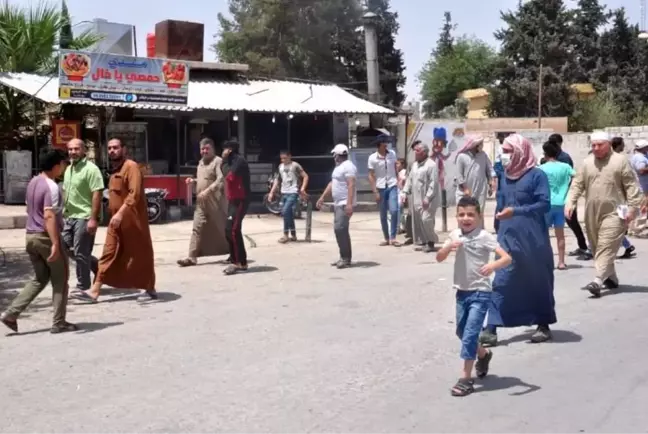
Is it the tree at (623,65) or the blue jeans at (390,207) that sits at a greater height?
the tree at (623,65)

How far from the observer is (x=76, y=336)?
7566 millimetres

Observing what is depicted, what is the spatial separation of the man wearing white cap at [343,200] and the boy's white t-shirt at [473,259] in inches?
220

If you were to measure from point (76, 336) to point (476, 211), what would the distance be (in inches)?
150

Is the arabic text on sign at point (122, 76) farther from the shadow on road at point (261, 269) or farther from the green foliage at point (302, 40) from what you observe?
the green foliage at point (302, 40)

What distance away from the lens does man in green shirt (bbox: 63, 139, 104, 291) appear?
906 centimetres

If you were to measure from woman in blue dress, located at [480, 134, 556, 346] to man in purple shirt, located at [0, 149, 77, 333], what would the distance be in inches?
145

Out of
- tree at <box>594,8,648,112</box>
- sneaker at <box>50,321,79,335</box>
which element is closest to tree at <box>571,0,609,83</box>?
tree at <box>594,8,648,112</box>

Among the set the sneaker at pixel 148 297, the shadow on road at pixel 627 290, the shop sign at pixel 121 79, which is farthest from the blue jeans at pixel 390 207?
the shop sign at pixel 121 79

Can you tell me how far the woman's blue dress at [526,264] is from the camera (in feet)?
22.3

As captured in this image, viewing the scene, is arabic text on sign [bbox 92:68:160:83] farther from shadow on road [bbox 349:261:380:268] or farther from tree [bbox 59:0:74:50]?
shadow on road [bbox 349:261:380:268]

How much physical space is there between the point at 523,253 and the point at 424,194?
617 cm

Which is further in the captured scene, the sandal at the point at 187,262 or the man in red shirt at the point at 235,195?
the sandal at the point at 187,262

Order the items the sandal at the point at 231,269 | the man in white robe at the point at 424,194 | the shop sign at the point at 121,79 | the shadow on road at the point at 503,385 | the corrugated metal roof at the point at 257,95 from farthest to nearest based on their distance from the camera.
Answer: the corrugated metal roof at the point at 257,95 < the shop sign at the point at 121,79 < the man in white robe at the point at 424,194 < the sandal at the point at 231,269 < the shadow on road at the point at 503,385

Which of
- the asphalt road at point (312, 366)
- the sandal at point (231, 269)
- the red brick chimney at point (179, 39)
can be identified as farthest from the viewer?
the red brick chimney at point (179, 39)
